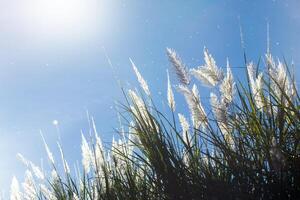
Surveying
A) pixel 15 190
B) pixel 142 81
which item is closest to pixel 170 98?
pixel 142 81

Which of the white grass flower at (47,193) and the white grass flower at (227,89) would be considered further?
the white grass flower at (47,193)

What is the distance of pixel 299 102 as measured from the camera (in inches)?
87.4

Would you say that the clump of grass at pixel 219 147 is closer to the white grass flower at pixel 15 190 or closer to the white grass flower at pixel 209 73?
the white grass flower at pixel 209 73

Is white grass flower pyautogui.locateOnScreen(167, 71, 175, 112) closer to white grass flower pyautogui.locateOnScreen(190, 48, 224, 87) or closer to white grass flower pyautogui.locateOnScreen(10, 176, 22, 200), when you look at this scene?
white grass flower pyautogui.locateOnScreen(190, 48, 224, 87)

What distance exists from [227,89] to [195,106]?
8.0 inches

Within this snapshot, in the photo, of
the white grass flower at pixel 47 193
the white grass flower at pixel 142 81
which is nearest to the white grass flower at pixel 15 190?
the white grass flower at pixel 47 193

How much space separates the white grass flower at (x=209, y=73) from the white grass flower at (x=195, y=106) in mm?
126

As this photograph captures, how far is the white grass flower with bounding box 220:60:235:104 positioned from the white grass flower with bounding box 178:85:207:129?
15cm

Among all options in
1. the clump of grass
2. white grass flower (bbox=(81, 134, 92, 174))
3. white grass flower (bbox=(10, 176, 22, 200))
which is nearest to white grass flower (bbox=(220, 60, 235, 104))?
the clump of grass

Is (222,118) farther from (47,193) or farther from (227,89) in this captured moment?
(47,193)

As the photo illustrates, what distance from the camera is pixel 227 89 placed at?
2543mm

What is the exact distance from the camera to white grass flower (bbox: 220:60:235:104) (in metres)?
2.52

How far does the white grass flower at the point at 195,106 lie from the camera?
2.54 meters

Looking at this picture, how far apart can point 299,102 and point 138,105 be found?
86 centimetres
